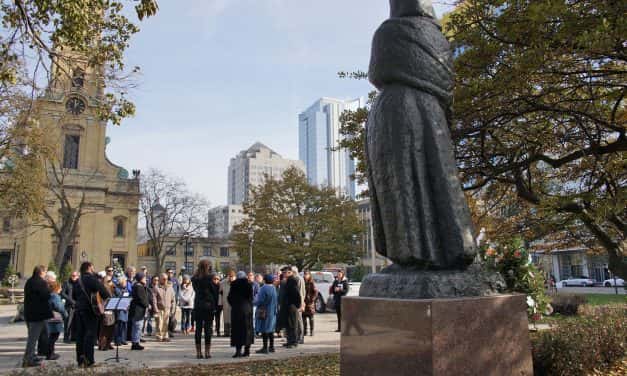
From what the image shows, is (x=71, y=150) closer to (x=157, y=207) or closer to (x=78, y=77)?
(x=157, y=207)

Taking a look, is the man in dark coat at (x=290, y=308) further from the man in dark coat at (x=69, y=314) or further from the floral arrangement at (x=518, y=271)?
the man in dark coat at (x=69, y=314)

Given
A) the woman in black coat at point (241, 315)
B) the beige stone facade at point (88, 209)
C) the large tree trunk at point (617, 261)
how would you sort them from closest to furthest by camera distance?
1. the woman in black coat at point (241, 315)
2. the large tree trunk at point (617, 261)
3. the beige stone facade at point (88, 209)

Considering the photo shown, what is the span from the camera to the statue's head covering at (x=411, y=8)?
14.5 ft

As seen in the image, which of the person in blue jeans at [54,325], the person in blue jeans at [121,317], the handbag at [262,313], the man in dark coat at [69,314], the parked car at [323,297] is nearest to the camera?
the person in blue jeans at [54,325]

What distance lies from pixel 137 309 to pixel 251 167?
10641 centimetres

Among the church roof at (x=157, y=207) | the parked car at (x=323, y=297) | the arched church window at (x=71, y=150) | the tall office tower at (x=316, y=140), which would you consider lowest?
the parked car at (x=323, y=297)

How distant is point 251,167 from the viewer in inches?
4624

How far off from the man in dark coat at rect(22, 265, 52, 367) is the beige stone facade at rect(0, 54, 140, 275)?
138 feet

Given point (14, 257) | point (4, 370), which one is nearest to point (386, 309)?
point (4, 370)

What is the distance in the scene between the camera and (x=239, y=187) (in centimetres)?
12400

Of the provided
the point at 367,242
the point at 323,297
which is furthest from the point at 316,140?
the point at 323,297

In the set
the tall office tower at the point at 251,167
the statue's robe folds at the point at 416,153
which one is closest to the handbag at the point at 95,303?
the statue's robe folds at the point at 416,153

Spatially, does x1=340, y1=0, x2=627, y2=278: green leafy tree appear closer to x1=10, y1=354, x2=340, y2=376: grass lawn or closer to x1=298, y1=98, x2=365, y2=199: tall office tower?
x1=10, y1=354, x2=340, y2=376: grass lawn

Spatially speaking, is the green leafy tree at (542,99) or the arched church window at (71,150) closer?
the green leafy tree at (542,99)
